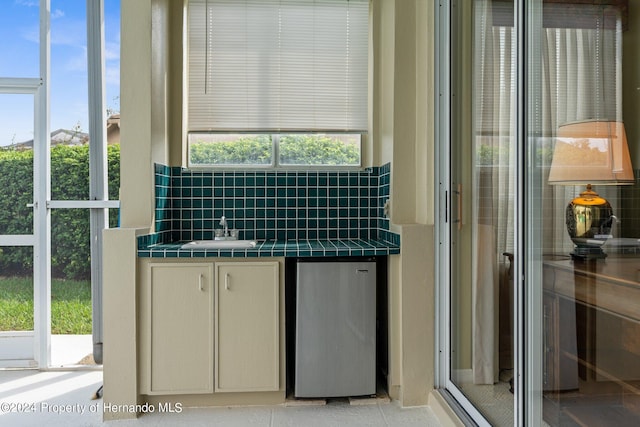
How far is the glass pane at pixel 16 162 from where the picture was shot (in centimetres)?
356

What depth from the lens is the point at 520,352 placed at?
1.95 m

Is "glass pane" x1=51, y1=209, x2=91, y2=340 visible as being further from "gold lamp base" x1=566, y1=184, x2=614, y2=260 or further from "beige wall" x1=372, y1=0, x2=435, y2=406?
"gold lamp base" x1=566, y1=184, x2=614, y2=260

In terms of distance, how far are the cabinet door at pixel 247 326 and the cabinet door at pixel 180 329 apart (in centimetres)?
7

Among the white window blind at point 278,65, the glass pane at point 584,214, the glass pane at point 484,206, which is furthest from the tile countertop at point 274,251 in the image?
the glass pane at point 584,214

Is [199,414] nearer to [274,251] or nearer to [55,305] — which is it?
[274,251]

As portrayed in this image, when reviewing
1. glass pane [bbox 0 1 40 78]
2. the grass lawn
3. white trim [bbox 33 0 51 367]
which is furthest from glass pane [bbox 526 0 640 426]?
glass pane [bbox 0 1 40 78]

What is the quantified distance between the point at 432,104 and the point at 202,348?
2.06 metres

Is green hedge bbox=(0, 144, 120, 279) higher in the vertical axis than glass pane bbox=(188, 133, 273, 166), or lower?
lower

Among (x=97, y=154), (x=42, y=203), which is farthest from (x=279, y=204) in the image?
(x=42, y=203)

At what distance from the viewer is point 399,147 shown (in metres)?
3.11

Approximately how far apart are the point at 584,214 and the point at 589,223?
0.04 m

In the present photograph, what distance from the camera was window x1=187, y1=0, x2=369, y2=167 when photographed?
3.50 m

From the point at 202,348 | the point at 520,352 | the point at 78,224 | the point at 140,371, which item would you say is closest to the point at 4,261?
the point at 78,224

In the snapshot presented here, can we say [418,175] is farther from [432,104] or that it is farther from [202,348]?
[202,348]
